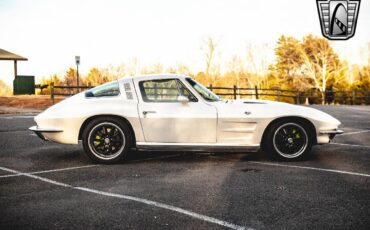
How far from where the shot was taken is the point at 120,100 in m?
5.51

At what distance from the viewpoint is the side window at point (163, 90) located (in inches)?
216

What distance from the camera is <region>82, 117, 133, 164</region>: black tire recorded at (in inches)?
214

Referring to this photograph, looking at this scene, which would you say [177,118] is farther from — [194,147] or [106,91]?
[106,91]

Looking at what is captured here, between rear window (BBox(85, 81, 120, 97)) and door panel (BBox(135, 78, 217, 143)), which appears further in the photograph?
rear window (BBox(85, 81, 120, 97))

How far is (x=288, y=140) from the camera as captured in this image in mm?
5535

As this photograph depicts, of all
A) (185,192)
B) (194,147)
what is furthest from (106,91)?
(185,192)

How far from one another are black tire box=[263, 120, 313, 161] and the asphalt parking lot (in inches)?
7.4

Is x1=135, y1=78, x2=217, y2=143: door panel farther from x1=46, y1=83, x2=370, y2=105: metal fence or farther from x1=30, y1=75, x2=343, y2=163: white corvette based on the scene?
x1=46, y1=83, x2=370, y2=105: metal fence

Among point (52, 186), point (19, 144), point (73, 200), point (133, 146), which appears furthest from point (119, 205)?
point (19, 144)

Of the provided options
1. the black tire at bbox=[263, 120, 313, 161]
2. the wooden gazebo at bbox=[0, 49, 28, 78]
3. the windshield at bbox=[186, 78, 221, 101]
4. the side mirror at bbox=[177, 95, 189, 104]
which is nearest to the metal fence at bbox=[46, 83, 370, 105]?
the wooden gazebo at bbox=[0, 49, 28, 78]

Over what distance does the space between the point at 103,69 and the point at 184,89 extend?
50.3 meters

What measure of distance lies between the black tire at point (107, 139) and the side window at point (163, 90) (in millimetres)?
563

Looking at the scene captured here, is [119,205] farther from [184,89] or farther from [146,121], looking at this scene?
[184,89]

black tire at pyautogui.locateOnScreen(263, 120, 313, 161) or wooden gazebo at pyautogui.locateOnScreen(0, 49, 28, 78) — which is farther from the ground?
wooden gazebo at pyautogui.locateOnScreen(0, 49, 28, 78)
